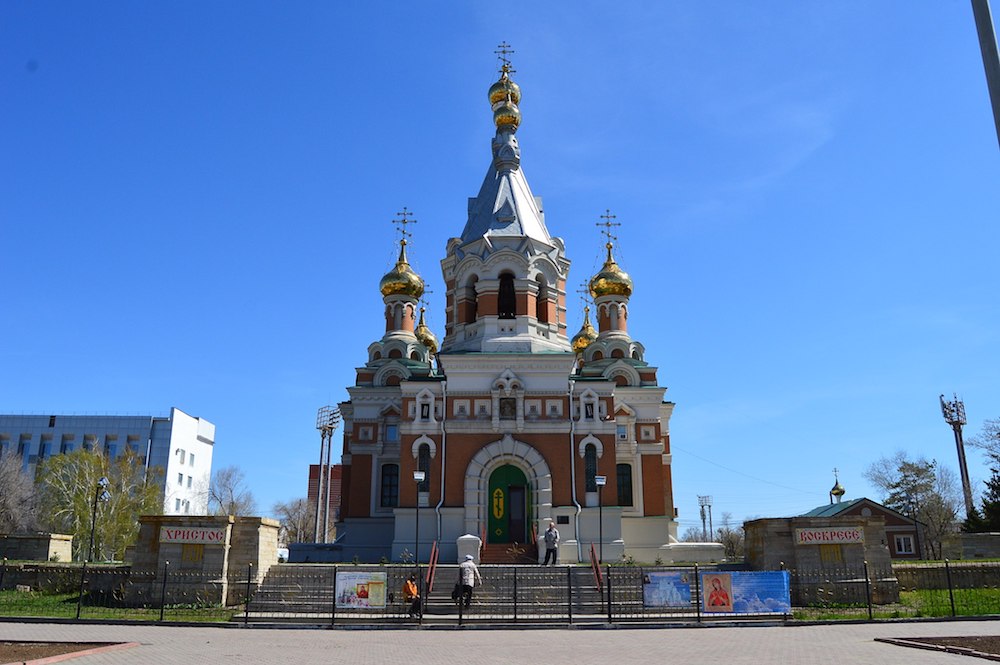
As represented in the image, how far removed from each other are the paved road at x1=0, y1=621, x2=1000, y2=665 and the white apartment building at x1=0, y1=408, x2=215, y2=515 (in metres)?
64.0

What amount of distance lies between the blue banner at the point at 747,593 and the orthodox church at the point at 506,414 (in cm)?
972

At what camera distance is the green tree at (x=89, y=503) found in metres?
44.2

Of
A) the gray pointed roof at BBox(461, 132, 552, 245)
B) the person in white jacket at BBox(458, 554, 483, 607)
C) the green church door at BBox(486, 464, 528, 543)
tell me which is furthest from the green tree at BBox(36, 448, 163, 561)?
the person in white jacket at BBox(458, 554, 483, 607)

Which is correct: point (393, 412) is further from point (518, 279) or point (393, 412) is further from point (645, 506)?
point (645, 506)

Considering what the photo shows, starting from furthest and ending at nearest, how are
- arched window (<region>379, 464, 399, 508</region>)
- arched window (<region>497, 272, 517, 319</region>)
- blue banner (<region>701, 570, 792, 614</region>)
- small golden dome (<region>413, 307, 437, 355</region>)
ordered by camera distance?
small golden dome (<region>413, 307, 437, 355</region>)
arched window (<region>379, 464, 399, 508</region>)
arched window (<region>497, 272, 517, 319</region>)
blue banner (<region>701, 570, 792, 614</region>)

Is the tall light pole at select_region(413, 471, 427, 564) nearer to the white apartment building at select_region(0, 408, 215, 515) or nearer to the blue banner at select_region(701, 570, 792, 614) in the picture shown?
the blue banner at select_region(701, 570, 792, 614)

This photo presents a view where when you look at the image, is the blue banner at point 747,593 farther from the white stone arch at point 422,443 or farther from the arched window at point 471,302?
the arched window at point 471,302

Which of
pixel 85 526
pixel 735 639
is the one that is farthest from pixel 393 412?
pixel 735 639

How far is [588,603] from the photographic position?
19609 millimetres

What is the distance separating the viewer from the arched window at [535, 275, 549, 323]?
1316 inches

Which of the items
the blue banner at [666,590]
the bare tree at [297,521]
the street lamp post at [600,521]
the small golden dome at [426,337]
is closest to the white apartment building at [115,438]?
the bare tree at [297,521]

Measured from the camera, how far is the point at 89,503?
4431cm

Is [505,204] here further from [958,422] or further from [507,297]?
[958,422]

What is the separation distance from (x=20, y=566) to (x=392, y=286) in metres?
21.5
